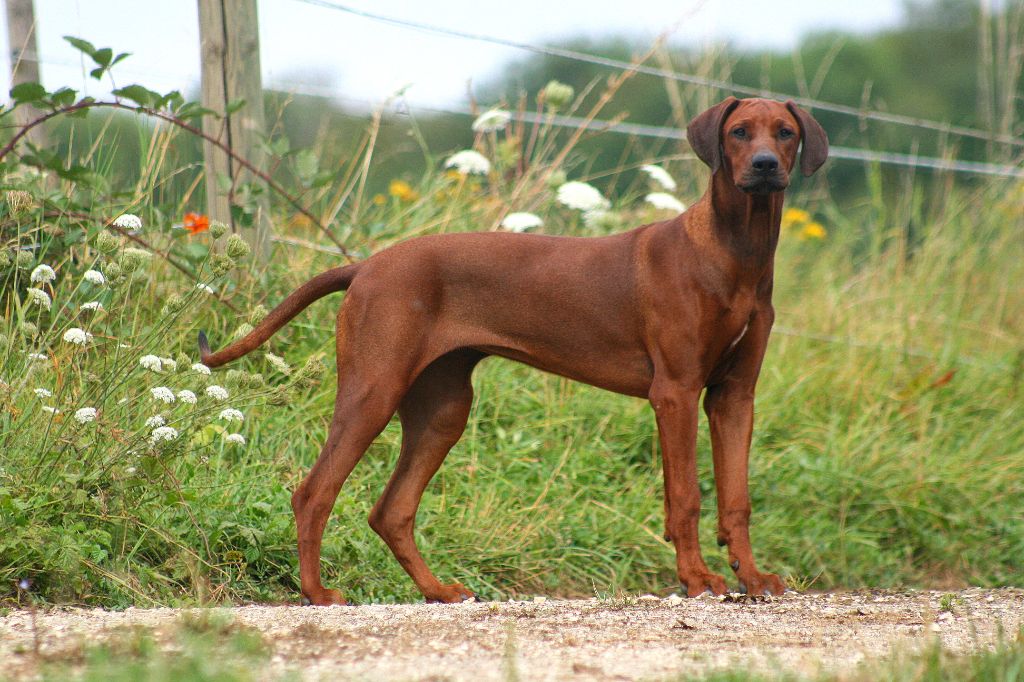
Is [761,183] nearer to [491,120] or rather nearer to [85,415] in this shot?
[85,415]

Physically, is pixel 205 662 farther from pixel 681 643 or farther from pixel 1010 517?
pixel 1010 517

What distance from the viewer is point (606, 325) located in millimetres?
3953

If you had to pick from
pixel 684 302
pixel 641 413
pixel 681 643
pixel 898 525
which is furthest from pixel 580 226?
pixel 681 643

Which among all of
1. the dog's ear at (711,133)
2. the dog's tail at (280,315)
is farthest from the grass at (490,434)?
the dog's ear at (711,133)

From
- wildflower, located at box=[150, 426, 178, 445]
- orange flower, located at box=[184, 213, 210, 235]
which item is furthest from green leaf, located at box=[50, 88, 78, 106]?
wildflower, located at box=[150, 426, 178, 445]

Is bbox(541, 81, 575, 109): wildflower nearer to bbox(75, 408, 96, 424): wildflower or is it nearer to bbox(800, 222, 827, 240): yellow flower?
bbox(800, 222, 827, 240): yellow flower

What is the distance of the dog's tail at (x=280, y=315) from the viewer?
3811 millimetres

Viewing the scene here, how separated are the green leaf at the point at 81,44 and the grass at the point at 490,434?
0.53 m

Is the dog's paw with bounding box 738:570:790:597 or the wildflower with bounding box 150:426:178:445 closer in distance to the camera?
the wildflower with bounding box 150:426:178:445

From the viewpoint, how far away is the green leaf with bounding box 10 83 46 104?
160 inches

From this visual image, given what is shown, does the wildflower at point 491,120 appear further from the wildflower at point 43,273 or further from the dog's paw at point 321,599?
the dog's paw at point 321,599

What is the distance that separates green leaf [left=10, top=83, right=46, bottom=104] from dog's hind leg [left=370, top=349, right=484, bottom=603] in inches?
64.4

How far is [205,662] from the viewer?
2287 millimetres

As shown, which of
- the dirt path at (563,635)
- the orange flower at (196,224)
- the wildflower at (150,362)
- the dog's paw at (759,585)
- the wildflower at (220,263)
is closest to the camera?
the dirt path at (563,635)
